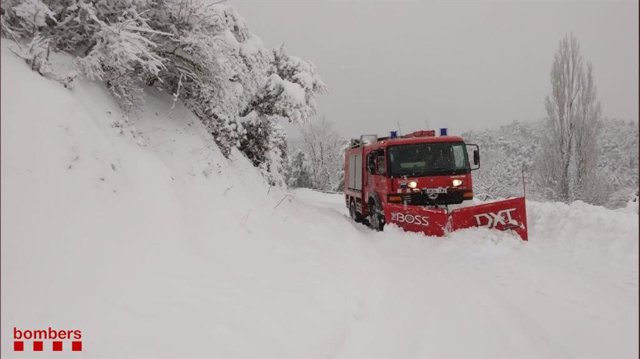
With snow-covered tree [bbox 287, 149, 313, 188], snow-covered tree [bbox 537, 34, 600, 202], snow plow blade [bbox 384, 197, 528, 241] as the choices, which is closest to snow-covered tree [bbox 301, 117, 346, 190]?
snow-covered tree [bbox 287, 149, 313, 188]

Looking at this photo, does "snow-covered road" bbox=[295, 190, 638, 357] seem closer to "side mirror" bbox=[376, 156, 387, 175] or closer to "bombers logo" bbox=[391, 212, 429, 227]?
"bombers logo" bbox=[391, 212, 429, 227]

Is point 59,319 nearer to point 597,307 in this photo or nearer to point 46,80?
point 46,80

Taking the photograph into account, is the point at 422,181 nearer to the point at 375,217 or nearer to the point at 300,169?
the point at 375,217

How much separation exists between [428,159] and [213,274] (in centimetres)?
678

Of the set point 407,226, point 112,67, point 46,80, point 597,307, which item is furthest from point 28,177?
point 407,226

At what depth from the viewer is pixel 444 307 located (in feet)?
15.5

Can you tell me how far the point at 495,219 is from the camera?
319 inches

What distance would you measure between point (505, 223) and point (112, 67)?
297 inches

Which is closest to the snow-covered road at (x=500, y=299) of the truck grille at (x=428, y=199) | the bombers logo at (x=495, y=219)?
the bombers logo at (x=495, y=219)

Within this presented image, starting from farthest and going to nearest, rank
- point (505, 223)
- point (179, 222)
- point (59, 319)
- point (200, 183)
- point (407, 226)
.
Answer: point (407, 226) < point (505, 223) < point (200, 183) < point (179, 222) < point (59, 319)

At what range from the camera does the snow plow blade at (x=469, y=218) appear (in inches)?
311

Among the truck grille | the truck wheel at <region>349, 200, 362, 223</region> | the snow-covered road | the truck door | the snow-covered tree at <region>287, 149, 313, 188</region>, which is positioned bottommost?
the snow-covered road

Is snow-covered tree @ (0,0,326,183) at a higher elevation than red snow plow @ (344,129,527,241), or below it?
higher

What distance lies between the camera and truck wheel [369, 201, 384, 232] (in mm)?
10594
